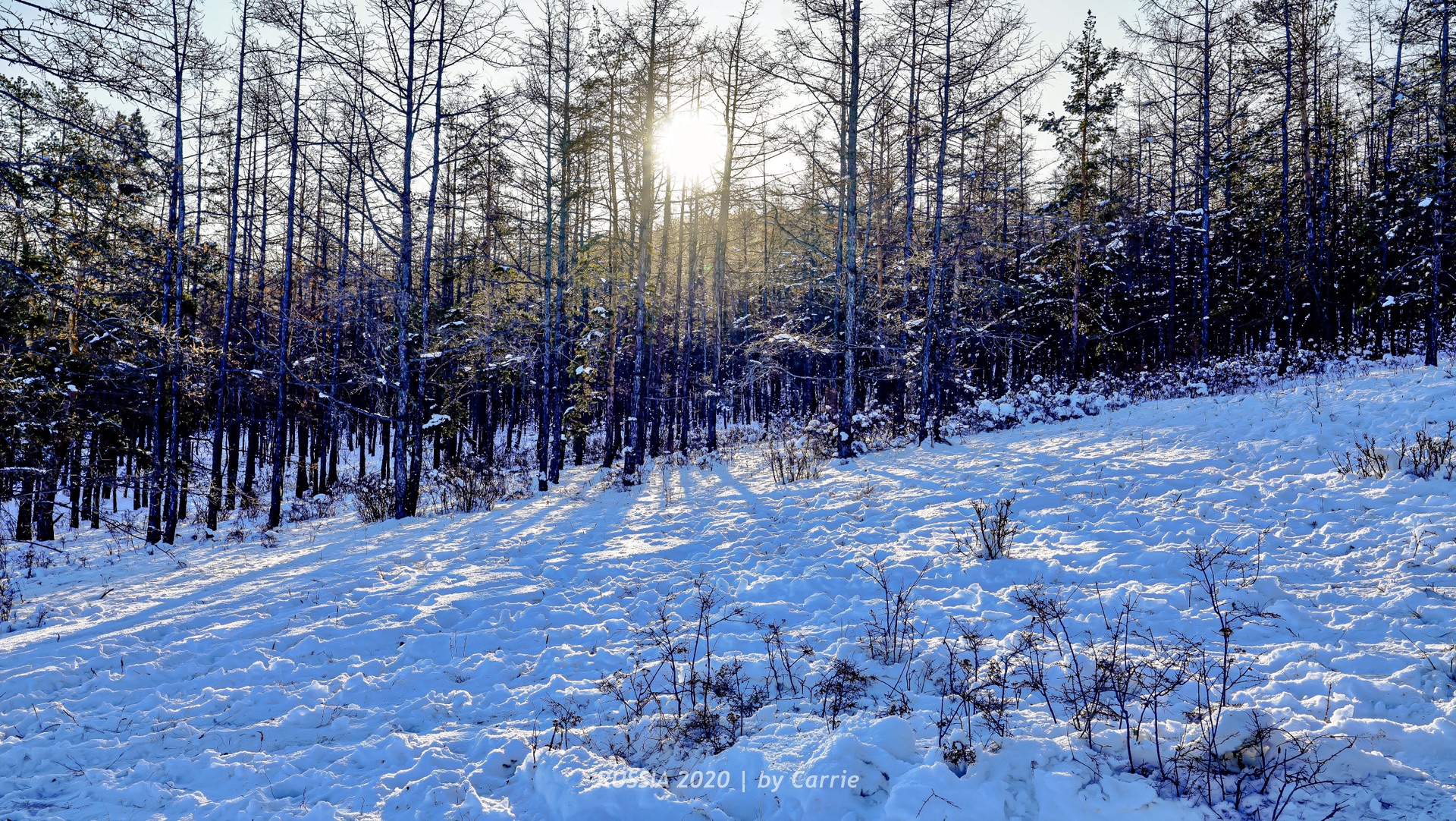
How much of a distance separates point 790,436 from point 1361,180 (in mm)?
31433

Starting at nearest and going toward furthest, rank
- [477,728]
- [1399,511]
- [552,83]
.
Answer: [477,728] → [1399,511] → [552,83]

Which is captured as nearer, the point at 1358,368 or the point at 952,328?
the point at 1358,368

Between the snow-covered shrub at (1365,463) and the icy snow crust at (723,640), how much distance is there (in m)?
0.21

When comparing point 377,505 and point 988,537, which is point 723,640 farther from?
point 377,505

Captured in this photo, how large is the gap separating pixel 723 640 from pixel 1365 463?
7511 millimetres

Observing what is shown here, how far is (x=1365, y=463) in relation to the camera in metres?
6.64

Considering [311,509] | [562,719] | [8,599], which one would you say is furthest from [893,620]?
[311,509]

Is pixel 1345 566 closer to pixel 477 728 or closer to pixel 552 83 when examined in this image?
pixel 477 728

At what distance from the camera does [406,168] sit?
428 inches

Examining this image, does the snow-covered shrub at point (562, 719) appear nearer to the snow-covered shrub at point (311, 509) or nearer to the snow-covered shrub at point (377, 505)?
the snow-covered shrub at point (377, 505)

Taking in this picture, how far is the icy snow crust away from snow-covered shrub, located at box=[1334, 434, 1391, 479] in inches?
8.3

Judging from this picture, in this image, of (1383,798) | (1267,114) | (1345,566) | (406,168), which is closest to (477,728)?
(1383,798)

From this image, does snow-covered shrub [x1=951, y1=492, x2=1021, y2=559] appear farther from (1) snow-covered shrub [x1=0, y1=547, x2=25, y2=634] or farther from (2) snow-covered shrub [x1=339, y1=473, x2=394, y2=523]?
(2) snow-covered shrub [x1=339, y1=473, x2=394, y2=523]

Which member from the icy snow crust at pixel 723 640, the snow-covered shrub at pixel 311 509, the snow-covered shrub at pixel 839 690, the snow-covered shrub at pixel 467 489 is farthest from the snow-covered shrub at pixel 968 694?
the snow-covered shrub at pixel 311 509
